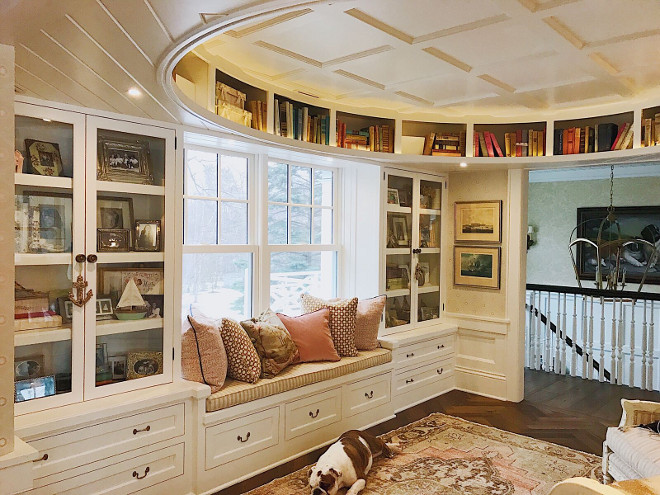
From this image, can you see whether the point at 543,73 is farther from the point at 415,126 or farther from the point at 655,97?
the point at 415,126

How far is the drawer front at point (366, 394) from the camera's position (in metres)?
3.80

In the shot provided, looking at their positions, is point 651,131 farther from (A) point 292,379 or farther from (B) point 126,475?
(B) point 126,475

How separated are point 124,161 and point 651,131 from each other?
3.59 meters

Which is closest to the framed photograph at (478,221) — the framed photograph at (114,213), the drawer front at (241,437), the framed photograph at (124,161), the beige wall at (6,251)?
the drawer front at (241,437)

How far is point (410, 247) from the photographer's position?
476cm

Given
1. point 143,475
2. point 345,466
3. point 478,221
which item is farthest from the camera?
point 478,221

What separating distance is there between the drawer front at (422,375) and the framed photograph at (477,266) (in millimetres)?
785

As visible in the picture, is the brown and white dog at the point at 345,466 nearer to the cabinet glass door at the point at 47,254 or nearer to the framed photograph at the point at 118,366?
the framed photograph at the point at 118,366

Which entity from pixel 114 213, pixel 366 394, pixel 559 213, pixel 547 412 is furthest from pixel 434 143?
pixel 559 213

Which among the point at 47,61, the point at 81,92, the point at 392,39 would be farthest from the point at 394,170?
the point at 47,61

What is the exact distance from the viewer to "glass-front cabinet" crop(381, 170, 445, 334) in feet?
15.0

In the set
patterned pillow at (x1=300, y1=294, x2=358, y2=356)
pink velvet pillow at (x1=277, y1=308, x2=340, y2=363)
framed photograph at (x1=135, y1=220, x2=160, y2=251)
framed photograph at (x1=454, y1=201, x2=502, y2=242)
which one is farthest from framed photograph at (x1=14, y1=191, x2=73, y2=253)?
framed photograph at (x1=454, y1=201, x2=502, y2=242)

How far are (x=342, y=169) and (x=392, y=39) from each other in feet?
6.56

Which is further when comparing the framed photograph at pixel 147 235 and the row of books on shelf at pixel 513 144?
the row of books on shelf at pixel 513 144
